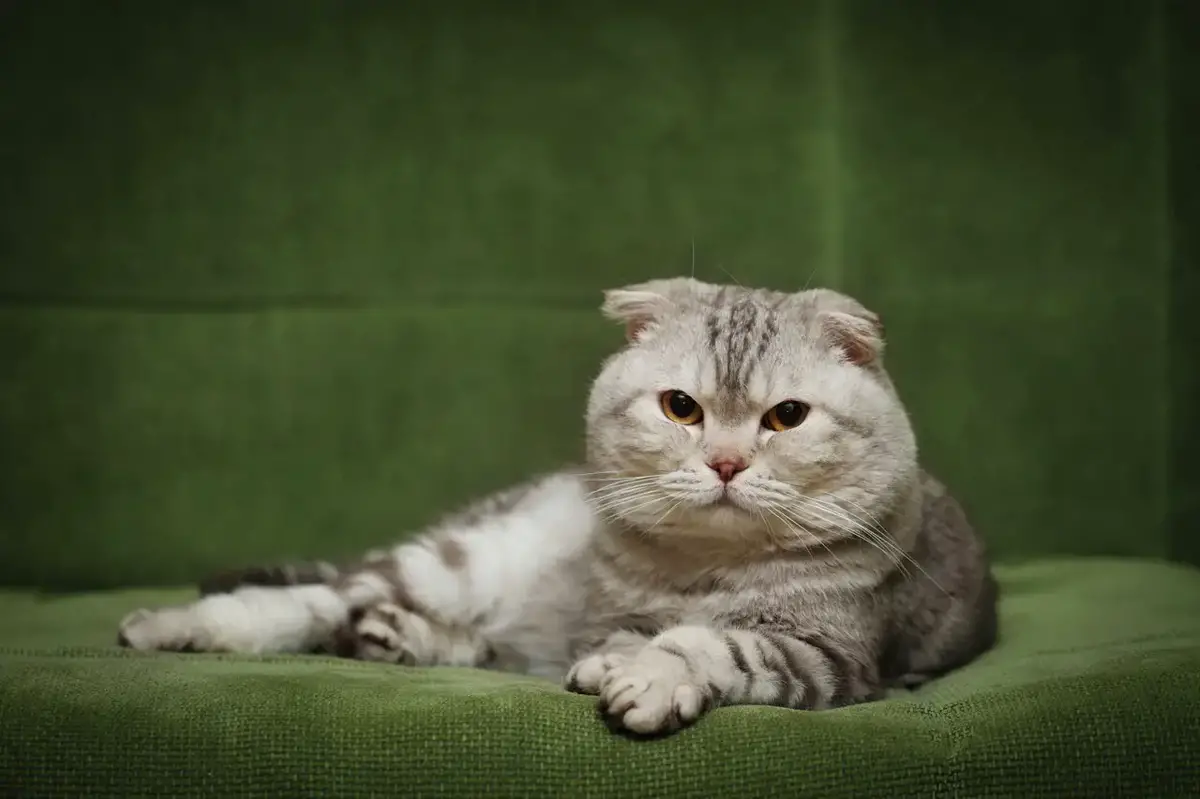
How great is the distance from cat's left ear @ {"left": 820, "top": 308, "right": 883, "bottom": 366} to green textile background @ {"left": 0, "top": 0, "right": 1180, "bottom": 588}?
0.84 metres

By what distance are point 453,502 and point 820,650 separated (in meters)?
1.14

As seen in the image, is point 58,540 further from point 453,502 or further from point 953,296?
point 953,296

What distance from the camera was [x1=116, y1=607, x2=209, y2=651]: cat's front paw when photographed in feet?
5.59

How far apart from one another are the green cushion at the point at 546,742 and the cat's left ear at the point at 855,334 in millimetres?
482

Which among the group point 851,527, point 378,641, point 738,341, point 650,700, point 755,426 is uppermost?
point 738,341

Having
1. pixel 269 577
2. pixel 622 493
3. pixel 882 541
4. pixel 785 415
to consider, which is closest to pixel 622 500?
pixel 622 493

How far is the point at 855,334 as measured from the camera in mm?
1559

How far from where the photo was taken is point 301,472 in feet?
7.97

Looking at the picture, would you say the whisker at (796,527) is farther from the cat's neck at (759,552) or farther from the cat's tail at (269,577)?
the cat's tail at (269,577)

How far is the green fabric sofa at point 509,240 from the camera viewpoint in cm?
238

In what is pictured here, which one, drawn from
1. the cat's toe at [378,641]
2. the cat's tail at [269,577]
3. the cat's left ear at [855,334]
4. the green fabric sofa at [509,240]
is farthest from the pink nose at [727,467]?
the green fabric sofa at [509,240]

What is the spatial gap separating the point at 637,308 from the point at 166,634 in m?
0.87

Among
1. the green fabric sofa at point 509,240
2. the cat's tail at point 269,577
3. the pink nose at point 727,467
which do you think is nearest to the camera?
the pink nose at point 727,467

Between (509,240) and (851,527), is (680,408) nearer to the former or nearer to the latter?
(851,527)
